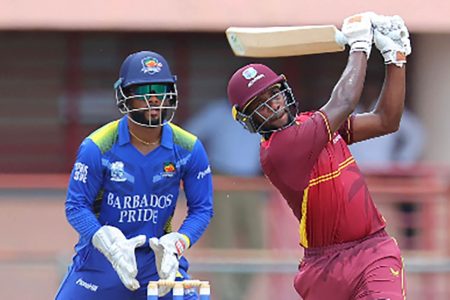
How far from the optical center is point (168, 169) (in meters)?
7.36

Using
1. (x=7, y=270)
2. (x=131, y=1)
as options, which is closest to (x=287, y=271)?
(x=7, y=270)

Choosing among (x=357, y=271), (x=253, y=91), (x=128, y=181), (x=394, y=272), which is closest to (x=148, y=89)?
(x=128, y=181)

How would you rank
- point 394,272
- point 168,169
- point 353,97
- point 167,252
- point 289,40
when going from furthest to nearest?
point 168,169, point 289,40, point 167,252, point 394,272, point 353,97

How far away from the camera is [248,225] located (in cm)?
1112

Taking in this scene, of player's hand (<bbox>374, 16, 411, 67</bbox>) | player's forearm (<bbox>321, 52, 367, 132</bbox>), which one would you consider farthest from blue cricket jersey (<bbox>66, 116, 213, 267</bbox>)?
player's hand (<bbox>374, 16, 411, 67</bbox>)

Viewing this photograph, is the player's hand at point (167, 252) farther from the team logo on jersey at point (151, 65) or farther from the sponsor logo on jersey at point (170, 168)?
the team logo on jersey at point (151, 65)

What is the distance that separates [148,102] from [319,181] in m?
0.94

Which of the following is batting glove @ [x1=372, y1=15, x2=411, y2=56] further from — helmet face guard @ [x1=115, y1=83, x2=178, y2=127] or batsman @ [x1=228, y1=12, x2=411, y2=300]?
helmet face guard @ [x1=115, y1=83, x2=178, y2=127]

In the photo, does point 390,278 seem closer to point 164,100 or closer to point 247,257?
point 164,100

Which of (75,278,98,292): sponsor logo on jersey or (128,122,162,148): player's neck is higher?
(128,122,162,148): player's neck

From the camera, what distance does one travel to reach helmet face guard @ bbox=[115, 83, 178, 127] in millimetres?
7211

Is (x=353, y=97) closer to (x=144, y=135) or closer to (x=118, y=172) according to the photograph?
(x=144, y=135)

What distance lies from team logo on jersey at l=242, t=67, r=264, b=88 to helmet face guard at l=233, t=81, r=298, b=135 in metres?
0.09

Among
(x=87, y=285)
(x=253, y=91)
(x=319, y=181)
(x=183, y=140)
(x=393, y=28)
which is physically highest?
(x=393, y=28)
